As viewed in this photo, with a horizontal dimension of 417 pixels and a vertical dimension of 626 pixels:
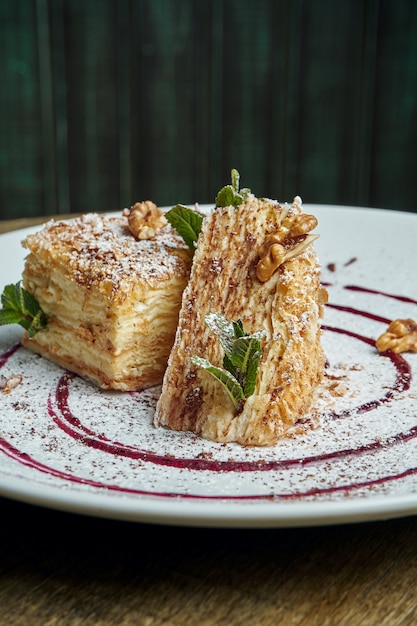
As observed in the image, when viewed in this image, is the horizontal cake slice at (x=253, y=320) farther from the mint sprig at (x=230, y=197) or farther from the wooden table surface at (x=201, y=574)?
the wooden table surface at (x=201, y=574)

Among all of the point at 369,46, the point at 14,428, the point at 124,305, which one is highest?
the point at 369,46

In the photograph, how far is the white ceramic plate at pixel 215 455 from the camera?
1.16m

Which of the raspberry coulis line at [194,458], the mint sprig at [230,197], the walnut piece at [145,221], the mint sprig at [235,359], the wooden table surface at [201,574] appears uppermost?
the mint sprig at [230,197]

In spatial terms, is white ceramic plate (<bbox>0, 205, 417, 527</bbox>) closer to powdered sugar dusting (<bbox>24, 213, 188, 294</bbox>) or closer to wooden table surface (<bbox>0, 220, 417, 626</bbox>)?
wooden table surface (<bbox>0, 220, 417, 626</bbox>)

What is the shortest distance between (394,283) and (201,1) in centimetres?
198

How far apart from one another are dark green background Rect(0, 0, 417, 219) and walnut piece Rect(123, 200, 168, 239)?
2009 millimetres

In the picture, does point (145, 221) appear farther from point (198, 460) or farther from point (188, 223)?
point (198, 460)

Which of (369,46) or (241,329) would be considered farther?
(369,46)

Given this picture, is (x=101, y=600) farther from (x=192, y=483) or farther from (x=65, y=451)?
(x=65, y=451)

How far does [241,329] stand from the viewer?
1646 mm

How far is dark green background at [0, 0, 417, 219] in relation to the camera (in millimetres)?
3865

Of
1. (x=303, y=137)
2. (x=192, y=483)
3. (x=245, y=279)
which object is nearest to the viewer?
(x=192, y=483)


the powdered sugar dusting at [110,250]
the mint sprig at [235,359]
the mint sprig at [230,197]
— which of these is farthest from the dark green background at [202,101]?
the mint sprig at [235,359]

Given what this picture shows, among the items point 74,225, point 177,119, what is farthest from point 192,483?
point 177,119
